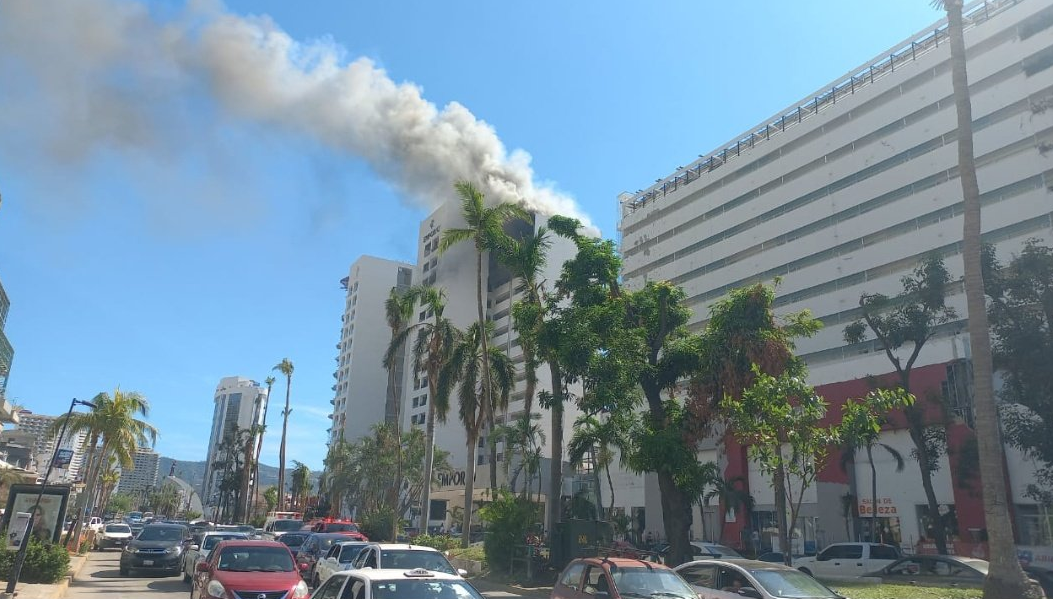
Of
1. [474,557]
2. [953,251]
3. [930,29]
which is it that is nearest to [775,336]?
[474,557]

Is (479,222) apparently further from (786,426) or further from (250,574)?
(250,574)

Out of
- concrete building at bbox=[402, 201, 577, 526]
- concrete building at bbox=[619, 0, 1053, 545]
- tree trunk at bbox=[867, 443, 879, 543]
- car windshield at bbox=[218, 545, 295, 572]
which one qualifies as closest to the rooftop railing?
concrete building at bbox=[619, 0, 1053, 545]

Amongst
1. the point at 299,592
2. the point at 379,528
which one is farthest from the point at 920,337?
the point at 299,592

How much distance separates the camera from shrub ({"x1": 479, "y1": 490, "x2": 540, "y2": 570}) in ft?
80.3

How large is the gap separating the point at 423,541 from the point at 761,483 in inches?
774

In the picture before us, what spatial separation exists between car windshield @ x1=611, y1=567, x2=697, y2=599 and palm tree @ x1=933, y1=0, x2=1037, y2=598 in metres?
8.08

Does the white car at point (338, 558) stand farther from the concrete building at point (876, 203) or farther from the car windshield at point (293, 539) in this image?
the concrete building at point (876, 203)

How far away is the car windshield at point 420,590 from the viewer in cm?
788

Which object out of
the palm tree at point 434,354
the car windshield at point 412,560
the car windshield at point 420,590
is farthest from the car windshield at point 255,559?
the palm tree at point 434,354

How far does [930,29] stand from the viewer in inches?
2226

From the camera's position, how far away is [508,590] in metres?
22.3

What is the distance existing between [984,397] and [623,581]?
9.99 m

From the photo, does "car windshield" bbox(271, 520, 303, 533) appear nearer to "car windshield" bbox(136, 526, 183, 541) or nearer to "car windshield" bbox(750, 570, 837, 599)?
"car windshield" bbox(136, 526, 183, 541)

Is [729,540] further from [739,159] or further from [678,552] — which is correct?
[739,159]
